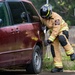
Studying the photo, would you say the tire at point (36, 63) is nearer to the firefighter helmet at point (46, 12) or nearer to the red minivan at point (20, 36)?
the red minivan at point (20, 36)

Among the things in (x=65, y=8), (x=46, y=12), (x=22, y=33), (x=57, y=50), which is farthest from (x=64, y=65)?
(x=65, y=8)

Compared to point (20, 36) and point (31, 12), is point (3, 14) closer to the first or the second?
point (20, 36)

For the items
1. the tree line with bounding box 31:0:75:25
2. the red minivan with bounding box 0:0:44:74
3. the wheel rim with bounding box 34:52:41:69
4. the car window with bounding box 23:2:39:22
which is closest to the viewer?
the red minivan with bounding box 0:0:44:74

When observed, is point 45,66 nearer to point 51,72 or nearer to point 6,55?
point 51,72

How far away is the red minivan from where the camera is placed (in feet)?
26.3

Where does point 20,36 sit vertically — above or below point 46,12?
below

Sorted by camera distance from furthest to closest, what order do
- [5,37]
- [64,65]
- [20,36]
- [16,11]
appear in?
[64,65] → [16,11] → [20,36] → [5,37]

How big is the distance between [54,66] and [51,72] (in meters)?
0.29

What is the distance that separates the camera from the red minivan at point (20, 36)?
802 centimetres

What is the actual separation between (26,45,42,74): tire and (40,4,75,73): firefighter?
0.32m

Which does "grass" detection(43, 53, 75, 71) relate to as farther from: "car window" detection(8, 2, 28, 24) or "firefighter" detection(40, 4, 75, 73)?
"car window" detection(8, 2, 28, 24)

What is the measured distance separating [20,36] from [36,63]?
3.90 feet

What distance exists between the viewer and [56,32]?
9336mm

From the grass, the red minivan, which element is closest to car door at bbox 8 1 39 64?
the red minivan
